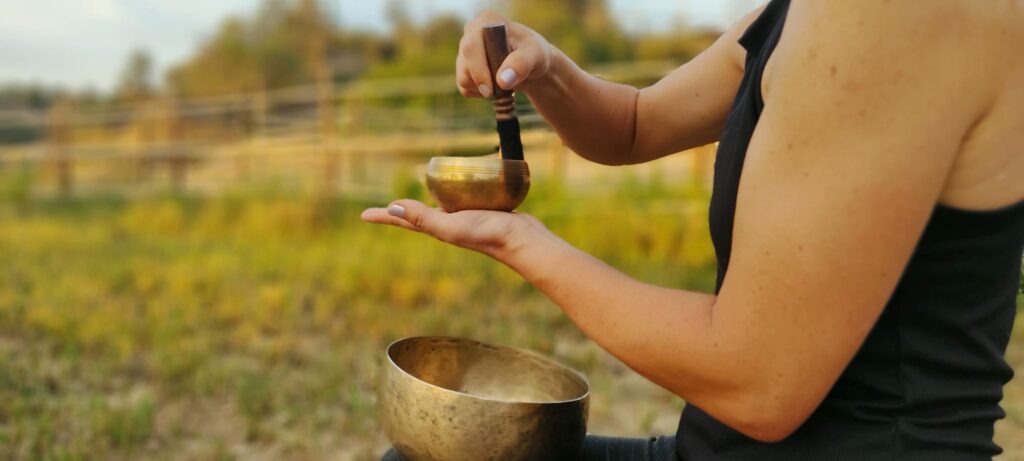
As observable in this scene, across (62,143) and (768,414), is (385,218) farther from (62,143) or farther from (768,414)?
(62,143)

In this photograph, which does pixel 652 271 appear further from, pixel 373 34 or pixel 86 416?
pixel 373 34

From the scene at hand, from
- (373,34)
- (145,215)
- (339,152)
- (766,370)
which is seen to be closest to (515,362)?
(766,370)

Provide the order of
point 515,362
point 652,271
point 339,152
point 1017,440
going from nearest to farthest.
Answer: point 515,362 → point 1017,440 → point 652,271 → point 339,152

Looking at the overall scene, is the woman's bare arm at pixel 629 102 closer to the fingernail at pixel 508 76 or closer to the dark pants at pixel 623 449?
the fingernail at pixel 508 76

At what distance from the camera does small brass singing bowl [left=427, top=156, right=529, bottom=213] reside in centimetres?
106

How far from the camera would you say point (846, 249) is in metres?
0.78

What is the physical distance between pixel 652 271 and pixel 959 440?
4002 millimetres

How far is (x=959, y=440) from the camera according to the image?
0.88 metres

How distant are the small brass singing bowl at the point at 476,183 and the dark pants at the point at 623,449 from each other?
1.11ft

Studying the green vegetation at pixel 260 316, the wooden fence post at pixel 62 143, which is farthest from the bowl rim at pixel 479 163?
the wooden fence post at pixel 62 143

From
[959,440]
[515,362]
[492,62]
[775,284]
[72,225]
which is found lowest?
[72,225]

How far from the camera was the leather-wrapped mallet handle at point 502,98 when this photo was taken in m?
1.14

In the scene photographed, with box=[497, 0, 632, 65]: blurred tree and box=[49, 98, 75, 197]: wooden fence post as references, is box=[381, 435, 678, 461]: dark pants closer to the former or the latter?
box=[49, 98, 75, 197]: wooden fence post

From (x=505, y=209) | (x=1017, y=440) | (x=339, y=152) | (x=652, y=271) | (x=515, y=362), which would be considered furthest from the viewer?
(x=339, y=152)
